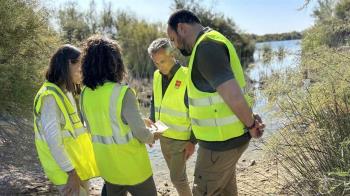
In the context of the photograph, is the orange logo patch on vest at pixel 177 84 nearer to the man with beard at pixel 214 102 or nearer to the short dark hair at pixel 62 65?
the man with beard at pixel 214 102

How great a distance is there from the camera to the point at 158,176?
767 cm

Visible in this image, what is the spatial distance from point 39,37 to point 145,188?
479 centimetres

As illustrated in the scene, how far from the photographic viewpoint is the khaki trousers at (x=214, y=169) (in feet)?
10.7

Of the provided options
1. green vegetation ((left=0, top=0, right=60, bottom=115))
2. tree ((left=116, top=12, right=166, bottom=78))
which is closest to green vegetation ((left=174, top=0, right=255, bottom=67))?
tree ((left=116, top=12, right=166, bottom=78))

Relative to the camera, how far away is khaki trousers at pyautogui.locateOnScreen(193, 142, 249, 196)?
3.27 m

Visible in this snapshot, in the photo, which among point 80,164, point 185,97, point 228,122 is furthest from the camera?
point 185,97

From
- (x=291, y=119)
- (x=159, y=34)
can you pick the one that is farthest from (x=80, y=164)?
(x=159, y=34)

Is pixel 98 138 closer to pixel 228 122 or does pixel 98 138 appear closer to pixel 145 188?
pixel 145 188

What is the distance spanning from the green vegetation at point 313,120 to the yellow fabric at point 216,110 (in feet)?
2.07

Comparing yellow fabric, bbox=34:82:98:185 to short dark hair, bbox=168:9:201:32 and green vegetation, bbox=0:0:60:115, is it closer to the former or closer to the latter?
short dark hair, bbox=168:9:201:32

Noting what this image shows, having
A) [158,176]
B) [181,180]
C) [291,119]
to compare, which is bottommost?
[158,176]

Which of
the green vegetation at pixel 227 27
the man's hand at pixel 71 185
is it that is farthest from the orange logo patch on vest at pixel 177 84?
the green vegetation at pixel 227 27

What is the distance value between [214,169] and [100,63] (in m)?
1.07

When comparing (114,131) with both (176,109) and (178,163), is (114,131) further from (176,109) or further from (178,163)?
(178,163)
